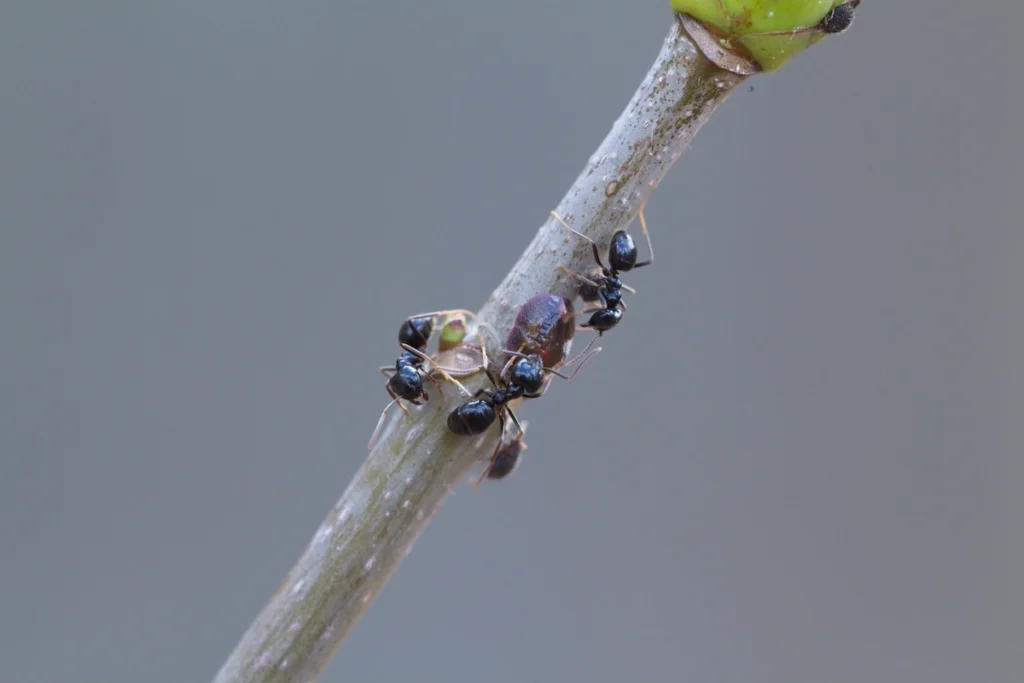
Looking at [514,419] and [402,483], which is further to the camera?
[514,419]

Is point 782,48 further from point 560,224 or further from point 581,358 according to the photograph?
point 581,358

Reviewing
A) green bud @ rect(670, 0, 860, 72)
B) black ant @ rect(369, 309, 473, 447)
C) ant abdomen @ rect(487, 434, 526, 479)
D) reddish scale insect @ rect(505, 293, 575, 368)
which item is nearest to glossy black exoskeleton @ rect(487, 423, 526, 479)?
ant abdomen @ rect(487, 434, 526, 479)

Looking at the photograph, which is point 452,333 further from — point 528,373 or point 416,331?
point 416,331

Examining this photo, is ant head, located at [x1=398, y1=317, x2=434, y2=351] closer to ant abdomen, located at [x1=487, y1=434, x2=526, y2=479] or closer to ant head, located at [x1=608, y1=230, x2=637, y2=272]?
ant abdomen, located at [x1=487, y1=434, x2=526, y2=479]

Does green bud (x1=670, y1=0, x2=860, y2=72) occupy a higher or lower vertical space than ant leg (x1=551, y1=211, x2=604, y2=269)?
higher

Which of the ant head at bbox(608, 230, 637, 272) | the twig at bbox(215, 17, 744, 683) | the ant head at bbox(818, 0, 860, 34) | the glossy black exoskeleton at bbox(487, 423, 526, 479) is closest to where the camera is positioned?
the ant head at bbox(818, 0, 860, 34)

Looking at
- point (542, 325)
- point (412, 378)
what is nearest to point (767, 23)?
point (542, 325)

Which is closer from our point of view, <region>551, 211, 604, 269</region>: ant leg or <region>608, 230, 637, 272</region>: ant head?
<region>551, 211, 604, 269</region>: ant leg
